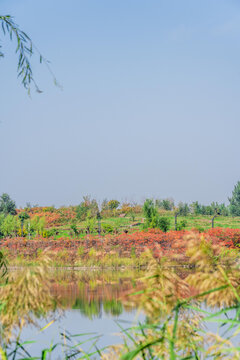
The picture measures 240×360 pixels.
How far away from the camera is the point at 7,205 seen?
89.6 feet

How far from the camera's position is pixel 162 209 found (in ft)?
89.8

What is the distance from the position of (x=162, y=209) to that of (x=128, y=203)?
84.8 inches

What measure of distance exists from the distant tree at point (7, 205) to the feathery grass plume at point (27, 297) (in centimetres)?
2544

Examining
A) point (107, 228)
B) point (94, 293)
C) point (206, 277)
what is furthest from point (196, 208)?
point (206, 277)

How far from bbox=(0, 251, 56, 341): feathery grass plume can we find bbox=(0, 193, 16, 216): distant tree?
25.4m

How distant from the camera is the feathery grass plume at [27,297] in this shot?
178cm

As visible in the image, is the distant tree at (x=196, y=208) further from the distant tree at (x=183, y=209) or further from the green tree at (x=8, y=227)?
the green tree at (x=8, y=227)

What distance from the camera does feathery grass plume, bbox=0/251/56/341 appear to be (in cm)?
178

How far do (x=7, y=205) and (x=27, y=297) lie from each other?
86.4 ft

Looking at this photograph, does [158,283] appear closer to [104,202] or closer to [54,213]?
[54,213]

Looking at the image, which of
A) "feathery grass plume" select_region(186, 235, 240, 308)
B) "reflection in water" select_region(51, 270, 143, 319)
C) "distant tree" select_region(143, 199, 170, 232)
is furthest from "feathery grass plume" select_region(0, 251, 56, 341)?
"distant tree" select_region(143, 199, 170, 232)

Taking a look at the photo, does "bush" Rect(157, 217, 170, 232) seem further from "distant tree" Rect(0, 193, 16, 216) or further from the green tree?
"distant tree" Rect(0, 193, 16, 216)

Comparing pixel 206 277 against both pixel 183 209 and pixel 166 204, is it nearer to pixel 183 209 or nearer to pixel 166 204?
pixel 183 209

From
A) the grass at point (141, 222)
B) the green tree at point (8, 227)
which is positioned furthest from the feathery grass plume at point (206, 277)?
the green tree at point (8, 227)
